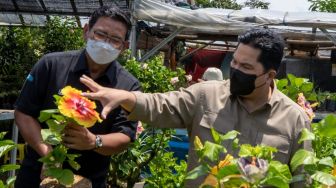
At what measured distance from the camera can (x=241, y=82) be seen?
6.17 feet

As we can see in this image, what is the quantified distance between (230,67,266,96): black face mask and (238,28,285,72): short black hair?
7cm

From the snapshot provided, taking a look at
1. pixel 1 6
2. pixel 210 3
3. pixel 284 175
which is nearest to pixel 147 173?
pixel 284 175

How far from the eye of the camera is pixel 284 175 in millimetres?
1423

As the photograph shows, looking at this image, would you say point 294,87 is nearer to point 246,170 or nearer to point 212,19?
point 246,170

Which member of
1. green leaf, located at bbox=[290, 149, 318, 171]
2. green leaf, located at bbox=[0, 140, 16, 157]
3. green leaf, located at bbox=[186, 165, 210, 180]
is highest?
green leaf, located at bbox=[186, 165, 210, 180]

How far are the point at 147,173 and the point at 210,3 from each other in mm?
23259

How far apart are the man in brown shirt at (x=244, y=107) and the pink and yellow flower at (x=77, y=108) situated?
0.72ft

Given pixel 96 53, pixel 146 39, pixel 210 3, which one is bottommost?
pixel 210 3

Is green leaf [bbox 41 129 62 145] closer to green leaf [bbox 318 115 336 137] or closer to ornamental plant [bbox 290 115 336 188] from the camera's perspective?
ornamental plant [bbox 290 115 336 188]

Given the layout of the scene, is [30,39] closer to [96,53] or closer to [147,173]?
[147,173]

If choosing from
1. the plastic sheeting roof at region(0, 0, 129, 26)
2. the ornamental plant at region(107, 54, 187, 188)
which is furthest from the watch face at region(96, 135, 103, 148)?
the plastic sheeting roof at region(0, 0, 129, 26)

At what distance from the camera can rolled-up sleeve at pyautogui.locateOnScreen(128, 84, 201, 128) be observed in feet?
5.97

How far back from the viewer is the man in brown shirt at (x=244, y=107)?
188 cm

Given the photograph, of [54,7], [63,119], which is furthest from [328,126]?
[54,7]
